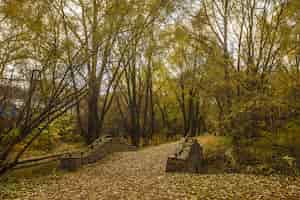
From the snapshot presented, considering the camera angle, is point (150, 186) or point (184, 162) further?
point (184, 162)

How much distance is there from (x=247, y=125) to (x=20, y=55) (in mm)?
6586

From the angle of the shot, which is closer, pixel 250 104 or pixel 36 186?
pixel 36 186

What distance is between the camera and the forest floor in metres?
5.43

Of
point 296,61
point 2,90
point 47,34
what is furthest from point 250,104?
point 2,90

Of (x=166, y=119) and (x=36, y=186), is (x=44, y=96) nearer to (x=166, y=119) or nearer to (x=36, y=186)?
(x=36, y=186)

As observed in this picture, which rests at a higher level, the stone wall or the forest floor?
the stone wall

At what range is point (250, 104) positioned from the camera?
7211 millimetres

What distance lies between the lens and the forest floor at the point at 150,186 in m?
5.43

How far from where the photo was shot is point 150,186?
6125 millimetres

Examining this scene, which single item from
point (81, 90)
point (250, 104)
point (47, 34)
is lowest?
point (250, 104)

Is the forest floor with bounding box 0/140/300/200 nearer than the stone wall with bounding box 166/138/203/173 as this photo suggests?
Yes

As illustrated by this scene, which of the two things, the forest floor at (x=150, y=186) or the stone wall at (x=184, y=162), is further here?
the stone wall at (x=184, y=162)

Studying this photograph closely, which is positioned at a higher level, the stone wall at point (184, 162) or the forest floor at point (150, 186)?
the stone wall at point (184, 162)

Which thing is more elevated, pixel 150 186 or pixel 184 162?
pixel 184 162
